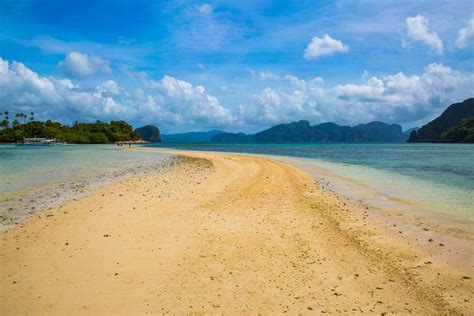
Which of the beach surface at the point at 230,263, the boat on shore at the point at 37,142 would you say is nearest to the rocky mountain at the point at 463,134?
the beach surface at the point at 230,263

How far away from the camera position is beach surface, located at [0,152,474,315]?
6.10 metres

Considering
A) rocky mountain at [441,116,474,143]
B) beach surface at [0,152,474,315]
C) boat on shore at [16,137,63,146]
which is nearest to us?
beach surface at [0,152,474,315]

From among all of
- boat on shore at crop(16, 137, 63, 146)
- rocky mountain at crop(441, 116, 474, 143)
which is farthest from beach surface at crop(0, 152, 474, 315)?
rocky mountain at crop(441, 116, 474, 143)

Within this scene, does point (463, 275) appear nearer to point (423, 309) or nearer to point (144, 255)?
point (423, 309)

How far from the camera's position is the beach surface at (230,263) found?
20.0ft

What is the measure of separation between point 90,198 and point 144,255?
943 centimetres

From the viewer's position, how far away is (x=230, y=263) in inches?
311

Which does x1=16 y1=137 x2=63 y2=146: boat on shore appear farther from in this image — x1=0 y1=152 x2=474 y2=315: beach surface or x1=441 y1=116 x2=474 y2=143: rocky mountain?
x1=441 y1=116 x2=474 y2=143: rocky mountain

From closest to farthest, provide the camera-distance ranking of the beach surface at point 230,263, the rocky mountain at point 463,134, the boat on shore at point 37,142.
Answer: the beach surface at point 230,263
the boat on shore at point 37,142
the rocky mountain at point 463,134

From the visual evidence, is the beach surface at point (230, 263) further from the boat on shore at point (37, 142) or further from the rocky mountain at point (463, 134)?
the rocky mountain at point (463, 134)

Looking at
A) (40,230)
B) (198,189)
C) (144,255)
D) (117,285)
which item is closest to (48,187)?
(198,189)

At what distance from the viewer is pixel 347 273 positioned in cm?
745

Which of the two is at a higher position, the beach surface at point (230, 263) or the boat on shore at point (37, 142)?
the boat on shore at point (37, 142)

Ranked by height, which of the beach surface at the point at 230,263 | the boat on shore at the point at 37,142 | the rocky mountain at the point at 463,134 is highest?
the rocky mountain at the point at 463,134
